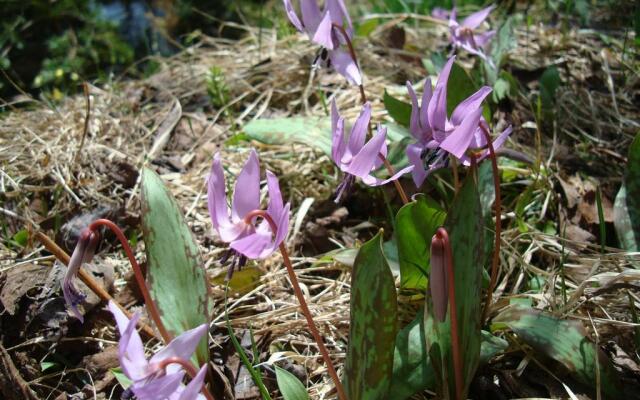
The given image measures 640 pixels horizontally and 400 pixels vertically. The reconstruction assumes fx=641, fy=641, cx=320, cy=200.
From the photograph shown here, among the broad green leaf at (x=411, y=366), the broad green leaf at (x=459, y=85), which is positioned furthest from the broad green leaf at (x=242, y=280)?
the broad green leaf at (x=459, y=85)

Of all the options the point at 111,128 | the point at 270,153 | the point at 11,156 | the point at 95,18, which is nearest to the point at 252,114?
the point at 270,153

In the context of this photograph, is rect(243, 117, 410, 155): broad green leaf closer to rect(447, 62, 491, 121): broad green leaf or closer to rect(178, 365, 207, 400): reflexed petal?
rect(447, 62, 491, 121): broad green leaf

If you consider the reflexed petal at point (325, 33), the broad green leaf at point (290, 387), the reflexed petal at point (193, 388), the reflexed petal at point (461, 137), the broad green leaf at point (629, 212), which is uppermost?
the reflexed petal at point (325, 33)

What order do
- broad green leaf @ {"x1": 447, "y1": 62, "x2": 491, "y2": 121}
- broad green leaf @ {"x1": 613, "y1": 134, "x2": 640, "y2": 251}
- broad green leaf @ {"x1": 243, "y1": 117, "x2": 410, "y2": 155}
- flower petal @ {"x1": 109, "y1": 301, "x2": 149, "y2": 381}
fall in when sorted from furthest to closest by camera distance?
broad green leaf @ {"x1": 243, "y1": 117, "x2": 410, "y2": 155} < broad green leaf @ {"x1": 447, "y1": 62, "x2": 491, "y2": 121} < broad green leaf @ {"x1": 613, "y1": 134, "x2": 640, "y2": 251} < flower petal @ {"x1": 109, "y1": 301, "x2": 149, "y2": 381}

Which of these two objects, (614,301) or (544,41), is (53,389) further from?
(544,41)

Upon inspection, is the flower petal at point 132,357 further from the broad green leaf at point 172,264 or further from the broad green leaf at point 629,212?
the broad green leaf at point 629,212

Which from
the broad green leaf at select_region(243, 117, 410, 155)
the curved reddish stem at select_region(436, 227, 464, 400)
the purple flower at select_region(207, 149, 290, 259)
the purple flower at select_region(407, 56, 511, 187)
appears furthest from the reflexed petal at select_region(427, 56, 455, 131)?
the broad green leaf at select_region(243, 117, 410, 155)

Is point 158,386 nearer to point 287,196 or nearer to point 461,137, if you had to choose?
point 461,137
